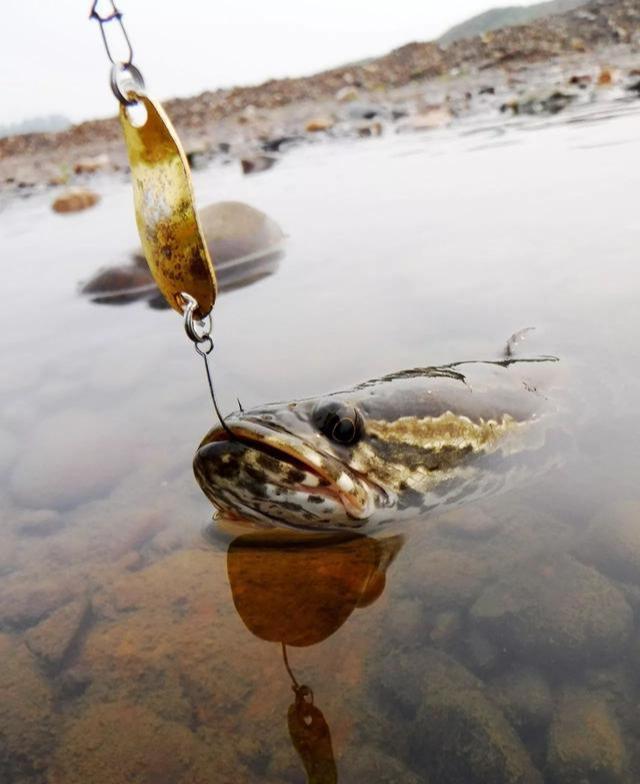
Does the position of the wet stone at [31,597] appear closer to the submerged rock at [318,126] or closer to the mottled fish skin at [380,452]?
the mottled fish skin at [380,452]

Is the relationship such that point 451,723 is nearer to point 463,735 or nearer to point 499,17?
point 463,735

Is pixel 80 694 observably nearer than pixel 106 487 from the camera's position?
Yes

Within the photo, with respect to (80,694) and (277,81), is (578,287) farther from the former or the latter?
(277,81)

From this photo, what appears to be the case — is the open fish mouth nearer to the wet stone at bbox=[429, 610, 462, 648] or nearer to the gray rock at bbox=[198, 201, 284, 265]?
the wet stone at bbox=[429, 610, 462, 648]

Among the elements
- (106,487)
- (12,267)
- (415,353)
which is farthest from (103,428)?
(12,267)

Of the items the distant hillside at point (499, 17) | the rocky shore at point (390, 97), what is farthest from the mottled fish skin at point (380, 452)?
the distant hillside at point (499, 17)

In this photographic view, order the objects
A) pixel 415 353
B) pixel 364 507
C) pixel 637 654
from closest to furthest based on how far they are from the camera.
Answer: pixel 637 654 → pixel 364 507 → pixel 415 353

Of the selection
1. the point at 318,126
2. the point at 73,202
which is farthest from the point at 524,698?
the point at 318,126
